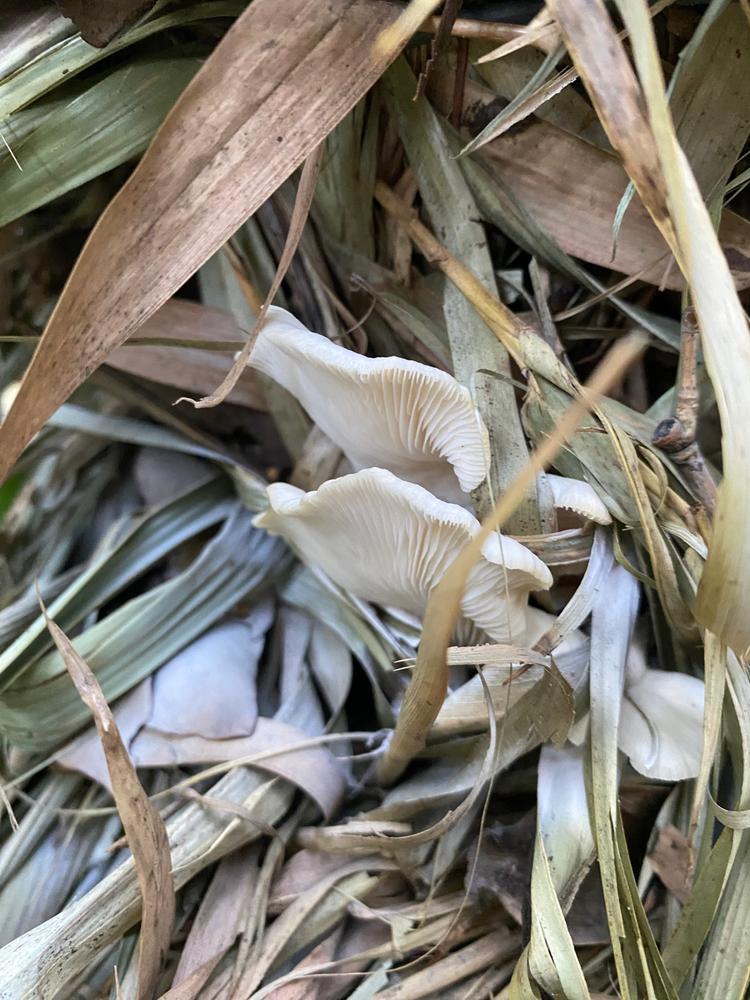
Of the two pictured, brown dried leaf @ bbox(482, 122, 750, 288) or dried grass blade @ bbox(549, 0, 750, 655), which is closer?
dried grass blade @ bbox(549, 0, 750, 655)

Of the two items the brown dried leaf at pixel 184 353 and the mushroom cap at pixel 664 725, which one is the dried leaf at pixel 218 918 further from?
the brown dried leaf at pixel 184 353

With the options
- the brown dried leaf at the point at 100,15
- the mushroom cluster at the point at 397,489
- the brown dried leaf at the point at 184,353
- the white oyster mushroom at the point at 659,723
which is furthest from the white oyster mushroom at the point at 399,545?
the brown dried leaf at the point at 100,15

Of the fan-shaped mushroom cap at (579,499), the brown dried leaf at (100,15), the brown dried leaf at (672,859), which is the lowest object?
the brown dried leaf at (672,859)

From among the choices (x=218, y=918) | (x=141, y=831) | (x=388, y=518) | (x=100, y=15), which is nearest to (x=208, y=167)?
(x=100, y=15)

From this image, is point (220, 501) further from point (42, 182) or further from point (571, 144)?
point (571, 144)

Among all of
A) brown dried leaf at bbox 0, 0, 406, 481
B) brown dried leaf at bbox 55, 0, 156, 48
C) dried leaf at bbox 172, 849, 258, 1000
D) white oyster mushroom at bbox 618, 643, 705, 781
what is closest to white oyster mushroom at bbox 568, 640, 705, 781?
white oyster mushroom at bbox 618, 643, 705, 781

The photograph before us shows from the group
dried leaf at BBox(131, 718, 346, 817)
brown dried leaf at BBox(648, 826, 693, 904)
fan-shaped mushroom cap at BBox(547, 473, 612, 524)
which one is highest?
fan-shaped mushroom cap at BBox(547, 473, 612, 524)

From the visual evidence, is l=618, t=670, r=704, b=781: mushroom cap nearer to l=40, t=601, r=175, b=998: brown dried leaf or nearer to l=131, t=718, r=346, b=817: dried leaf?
l=131, t=718, r=346, b=817: dried leaf
